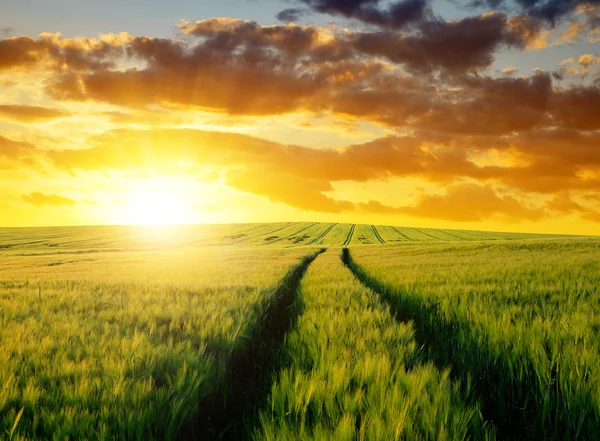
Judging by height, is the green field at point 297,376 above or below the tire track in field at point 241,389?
above

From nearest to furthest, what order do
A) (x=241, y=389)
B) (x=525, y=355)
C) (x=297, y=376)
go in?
(x=297, y=376) → (x=525, y=355) → (x=241, y=389)

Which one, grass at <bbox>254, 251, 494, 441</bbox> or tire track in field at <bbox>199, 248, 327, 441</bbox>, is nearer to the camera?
grass at <bbox>254, 251, 494, 441</bbox>

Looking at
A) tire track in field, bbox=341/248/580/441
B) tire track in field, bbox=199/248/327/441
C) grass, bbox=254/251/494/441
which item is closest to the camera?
grass, bbox=254/251/494/441

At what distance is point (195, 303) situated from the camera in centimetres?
712

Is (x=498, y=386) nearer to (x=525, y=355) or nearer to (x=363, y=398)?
(x=525, y=355)

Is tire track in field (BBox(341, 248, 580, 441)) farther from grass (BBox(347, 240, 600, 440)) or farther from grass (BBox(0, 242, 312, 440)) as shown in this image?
grass (BBox(0, 242, 312, 440))

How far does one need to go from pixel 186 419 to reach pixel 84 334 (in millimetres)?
2415

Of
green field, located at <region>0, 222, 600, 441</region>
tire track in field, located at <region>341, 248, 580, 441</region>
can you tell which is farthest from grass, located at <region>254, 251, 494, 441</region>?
tire track in field, located at <region>341, 248, 580, 441</region>

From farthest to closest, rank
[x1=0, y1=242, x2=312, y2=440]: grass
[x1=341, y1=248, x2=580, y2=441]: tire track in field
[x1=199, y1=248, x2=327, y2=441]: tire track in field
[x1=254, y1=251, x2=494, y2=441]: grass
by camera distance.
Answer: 1. [x1=199, y1=248, x2=327, y2=441]: tire track in field
2. [x1=341, y1=248, x2=580, y2=441]: tire track in field
3. [x1=0, y1=242, x2=312, y2=440]: grass
4. [x1=254, y1=251, x2=494, y2=441]: grass

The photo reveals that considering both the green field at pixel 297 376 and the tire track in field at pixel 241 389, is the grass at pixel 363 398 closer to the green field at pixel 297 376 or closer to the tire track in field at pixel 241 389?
the green field at pixel 297 376

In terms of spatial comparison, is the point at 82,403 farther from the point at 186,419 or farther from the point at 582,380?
the point at 582,380

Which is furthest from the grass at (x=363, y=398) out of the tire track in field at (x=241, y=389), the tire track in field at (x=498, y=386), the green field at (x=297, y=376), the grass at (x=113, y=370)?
the grass at (x=113, y=370)

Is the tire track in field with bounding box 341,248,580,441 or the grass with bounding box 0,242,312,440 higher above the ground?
the grass with bounding box 0,242,312,440

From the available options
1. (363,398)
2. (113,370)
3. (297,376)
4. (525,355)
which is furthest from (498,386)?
(113,370)
